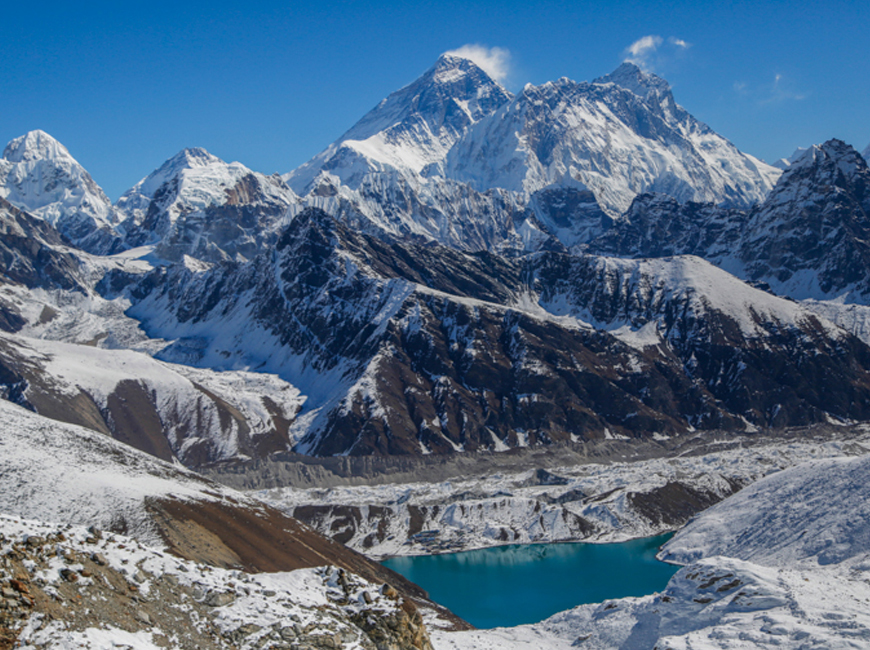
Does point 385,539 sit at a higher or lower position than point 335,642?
lower

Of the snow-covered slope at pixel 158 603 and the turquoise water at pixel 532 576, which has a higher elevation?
the snow-covered slope at pixel 158 603

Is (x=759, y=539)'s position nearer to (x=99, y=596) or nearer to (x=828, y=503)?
(x=828, y=503)

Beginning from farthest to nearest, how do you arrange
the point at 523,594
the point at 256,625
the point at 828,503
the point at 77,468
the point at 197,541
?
1. the point at 523,594
2. the point at 828,503
3. the point at 77,468
4. the point at 197,541
5. the point at 256,625

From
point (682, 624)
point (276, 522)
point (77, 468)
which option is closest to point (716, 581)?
point (682, 624)

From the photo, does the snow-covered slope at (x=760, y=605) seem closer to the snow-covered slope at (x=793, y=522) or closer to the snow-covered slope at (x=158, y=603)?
the snow-covered slope at (x=793, y=522)

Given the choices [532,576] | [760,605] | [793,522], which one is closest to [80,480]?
[760,605]

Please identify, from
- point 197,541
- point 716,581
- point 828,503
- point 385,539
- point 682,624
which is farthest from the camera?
point 385,539

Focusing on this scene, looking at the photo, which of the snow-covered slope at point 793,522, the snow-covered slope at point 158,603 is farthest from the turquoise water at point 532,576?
the snow-covered slope at point 158,603

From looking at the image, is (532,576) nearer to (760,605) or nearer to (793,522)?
(793,522)
